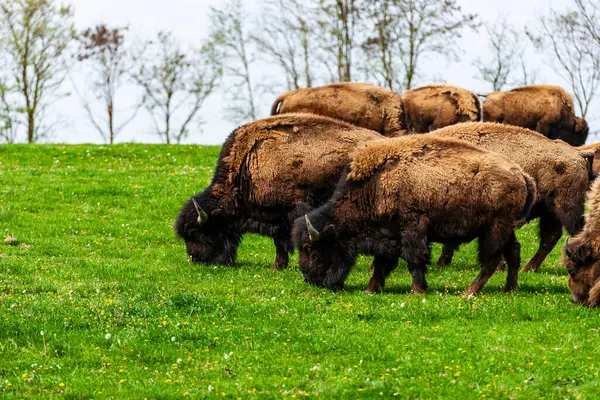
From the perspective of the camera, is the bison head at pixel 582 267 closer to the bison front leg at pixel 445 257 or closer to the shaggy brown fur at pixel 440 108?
the bison front leg at pixel 445 257

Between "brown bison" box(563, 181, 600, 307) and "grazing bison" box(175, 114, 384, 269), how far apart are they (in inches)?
152

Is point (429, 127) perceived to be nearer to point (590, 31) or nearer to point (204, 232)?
point (204, 232)

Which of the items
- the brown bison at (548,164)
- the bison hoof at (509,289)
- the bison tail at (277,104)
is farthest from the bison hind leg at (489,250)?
the bison tail at (277,104)

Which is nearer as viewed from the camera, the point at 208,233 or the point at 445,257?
the point at 208,233

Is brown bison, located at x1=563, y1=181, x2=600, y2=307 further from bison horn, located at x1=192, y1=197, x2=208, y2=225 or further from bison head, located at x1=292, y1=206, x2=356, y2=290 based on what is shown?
bison horn, located at x1=192, y1=197, x2=208, y2=225

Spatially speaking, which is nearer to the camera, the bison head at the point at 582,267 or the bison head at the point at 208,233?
the bison head at the point at 582,267

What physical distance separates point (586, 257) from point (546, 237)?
328cm

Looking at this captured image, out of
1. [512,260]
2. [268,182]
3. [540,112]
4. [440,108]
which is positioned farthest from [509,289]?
[540,112]

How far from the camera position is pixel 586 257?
37.1ft

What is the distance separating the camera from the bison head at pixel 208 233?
14.7 m

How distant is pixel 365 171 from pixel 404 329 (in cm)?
317

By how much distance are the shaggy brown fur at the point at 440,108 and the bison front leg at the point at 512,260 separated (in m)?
9.04

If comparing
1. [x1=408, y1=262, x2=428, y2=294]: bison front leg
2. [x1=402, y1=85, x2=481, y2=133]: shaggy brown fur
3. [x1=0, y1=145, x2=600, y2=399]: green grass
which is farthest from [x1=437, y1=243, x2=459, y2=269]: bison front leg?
[x1=402, y1=85, x2=481, y2=133]: shaggy brown fur

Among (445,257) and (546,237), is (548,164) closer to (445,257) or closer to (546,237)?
(546,237)
